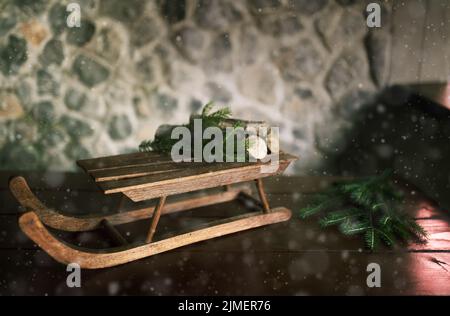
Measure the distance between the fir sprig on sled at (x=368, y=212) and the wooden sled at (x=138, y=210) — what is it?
1.03 ft

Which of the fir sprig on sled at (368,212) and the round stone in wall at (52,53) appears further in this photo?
the round stone in wall at (52,53)

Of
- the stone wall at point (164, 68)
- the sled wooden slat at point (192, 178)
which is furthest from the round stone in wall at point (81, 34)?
the sled wooden slat at point (192, 178)

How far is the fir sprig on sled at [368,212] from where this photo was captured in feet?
8.61

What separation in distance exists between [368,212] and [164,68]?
5.81ft

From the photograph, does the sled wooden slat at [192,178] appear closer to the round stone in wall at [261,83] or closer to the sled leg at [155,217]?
the sled leg at [155,217]

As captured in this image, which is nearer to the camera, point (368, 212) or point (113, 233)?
point (113, 233)

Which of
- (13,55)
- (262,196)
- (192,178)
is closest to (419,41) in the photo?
(262,196)

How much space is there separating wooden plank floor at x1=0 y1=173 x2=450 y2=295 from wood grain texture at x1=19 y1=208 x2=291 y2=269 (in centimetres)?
4

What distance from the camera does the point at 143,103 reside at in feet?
11.5

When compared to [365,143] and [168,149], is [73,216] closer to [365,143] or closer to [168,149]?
[168,149]

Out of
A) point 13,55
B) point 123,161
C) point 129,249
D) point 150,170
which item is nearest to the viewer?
point 129,249

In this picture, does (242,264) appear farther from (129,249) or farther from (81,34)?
(81,34)

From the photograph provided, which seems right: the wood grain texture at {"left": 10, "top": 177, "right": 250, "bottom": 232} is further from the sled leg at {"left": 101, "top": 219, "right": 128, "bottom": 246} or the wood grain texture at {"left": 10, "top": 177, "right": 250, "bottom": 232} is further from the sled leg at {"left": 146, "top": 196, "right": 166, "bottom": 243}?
the sled leg at {"left": 146, "top": 196, "right": 166, "bottom": 243}

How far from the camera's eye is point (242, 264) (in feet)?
7.67
